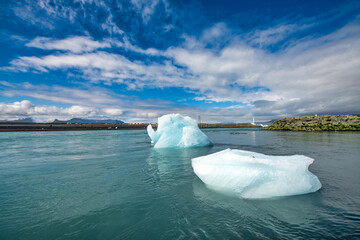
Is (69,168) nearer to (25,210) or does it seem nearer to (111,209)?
(25,210)

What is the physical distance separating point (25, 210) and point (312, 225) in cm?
535

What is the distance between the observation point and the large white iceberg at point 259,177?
3578 millimetres

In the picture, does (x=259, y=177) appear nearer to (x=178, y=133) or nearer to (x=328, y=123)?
(x=178, y=133)

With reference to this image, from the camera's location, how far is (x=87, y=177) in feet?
17.5

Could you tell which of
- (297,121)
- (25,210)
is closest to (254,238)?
(25,210)

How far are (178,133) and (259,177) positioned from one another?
32.2 feet

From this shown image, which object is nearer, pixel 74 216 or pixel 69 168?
pixel 74 216

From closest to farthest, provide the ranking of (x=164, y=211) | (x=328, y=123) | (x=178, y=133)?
(x=164, y=211) → (x=178, y=133) → (x=328, y=123)

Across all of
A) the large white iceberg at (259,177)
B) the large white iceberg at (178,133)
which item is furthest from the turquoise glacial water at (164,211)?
the large white iceberg at (178,133)

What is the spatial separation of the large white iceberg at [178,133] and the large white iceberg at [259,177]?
834cm

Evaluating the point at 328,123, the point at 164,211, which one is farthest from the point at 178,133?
the point at 328,123

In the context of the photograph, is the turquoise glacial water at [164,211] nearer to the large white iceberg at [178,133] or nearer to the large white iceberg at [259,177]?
the large white iceberg at [259,177]

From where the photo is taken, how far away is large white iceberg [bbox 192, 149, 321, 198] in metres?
3.58

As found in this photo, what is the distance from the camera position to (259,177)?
11.7 ft
